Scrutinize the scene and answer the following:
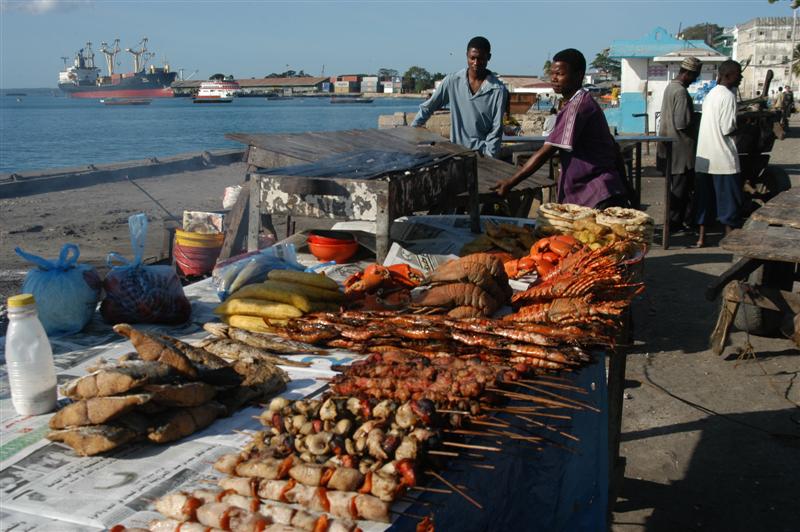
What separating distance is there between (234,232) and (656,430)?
3364 mm

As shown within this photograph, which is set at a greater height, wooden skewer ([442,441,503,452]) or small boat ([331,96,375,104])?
small boat ([331,96,375,104])

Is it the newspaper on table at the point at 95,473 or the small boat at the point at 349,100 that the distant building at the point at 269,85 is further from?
the newspaper on table at the point at 95,473

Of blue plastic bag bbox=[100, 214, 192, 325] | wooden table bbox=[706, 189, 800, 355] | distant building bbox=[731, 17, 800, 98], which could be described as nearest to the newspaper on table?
blue plastic bag bbox=[100, 214, 192, 325]

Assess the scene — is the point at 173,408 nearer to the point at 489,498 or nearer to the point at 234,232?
the point at 489,498

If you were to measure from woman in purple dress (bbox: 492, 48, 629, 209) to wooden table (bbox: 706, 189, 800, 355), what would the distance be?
1043mm

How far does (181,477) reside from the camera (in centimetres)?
202

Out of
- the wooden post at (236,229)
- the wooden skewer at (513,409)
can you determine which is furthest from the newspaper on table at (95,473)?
the wooden post at (236,229)

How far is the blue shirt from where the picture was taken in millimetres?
7582

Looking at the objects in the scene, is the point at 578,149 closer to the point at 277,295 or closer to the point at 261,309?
the point at 277,295

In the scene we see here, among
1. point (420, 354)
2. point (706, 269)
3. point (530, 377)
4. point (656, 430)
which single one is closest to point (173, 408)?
point (420, 354)

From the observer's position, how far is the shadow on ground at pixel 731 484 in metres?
4.33

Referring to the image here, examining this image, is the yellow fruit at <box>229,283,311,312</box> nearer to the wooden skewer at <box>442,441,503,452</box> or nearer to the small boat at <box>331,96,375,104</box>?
the wooden skewer at <box>442,441,503,452</box>

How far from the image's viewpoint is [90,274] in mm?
3242

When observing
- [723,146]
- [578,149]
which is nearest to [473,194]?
[578,149]
